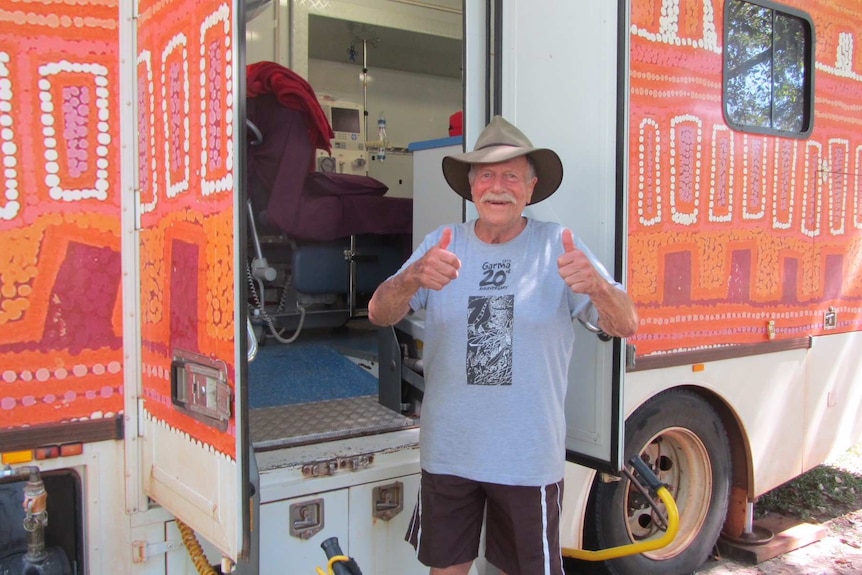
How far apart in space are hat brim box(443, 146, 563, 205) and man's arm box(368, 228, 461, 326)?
0.85 ft

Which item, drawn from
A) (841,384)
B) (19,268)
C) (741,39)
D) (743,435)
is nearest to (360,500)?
(19,268)

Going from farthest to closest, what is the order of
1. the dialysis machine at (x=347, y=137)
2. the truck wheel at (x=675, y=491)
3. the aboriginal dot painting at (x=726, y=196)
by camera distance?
the dialysis machine at (x=347, y=137) < the truck wheel at (x=675, y=491) < the aboriginal dot painting at (x=726, y=196)

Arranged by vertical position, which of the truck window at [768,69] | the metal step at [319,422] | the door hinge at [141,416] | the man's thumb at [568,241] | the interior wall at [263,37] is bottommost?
the metal step at [319,422]

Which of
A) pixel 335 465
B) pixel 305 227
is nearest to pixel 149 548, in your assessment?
pixel 335 465

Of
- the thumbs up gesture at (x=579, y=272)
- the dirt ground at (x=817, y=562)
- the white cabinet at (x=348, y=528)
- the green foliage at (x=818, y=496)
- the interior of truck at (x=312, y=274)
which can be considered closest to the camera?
the thumbs up gesture at (x=579, y=272)

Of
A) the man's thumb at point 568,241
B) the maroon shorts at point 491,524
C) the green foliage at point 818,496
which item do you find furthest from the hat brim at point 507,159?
the green foliage at point 818,496

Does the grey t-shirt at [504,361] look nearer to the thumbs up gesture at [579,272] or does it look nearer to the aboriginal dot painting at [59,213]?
the thumbs up gesture at [579,272]

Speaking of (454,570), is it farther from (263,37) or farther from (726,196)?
(263,37)

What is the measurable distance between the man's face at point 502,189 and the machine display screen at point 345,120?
15.1ft

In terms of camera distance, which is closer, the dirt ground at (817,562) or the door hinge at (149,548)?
the door hinge at (149,548)

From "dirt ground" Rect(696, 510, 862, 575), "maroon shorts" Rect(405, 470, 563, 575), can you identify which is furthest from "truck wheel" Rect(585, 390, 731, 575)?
"maroon shorts" Rect(405, 470, 563, 575)

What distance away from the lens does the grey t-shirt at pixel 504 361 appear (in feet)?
6.93

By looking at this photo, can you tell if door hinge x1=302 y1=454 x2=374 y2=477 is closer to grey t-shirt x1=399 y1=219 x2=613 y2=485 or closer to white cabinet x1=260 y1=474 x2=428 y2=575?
white cabinet x1=260 y1=474 x2=428 y2=575

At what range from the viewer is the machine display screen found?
665cm
